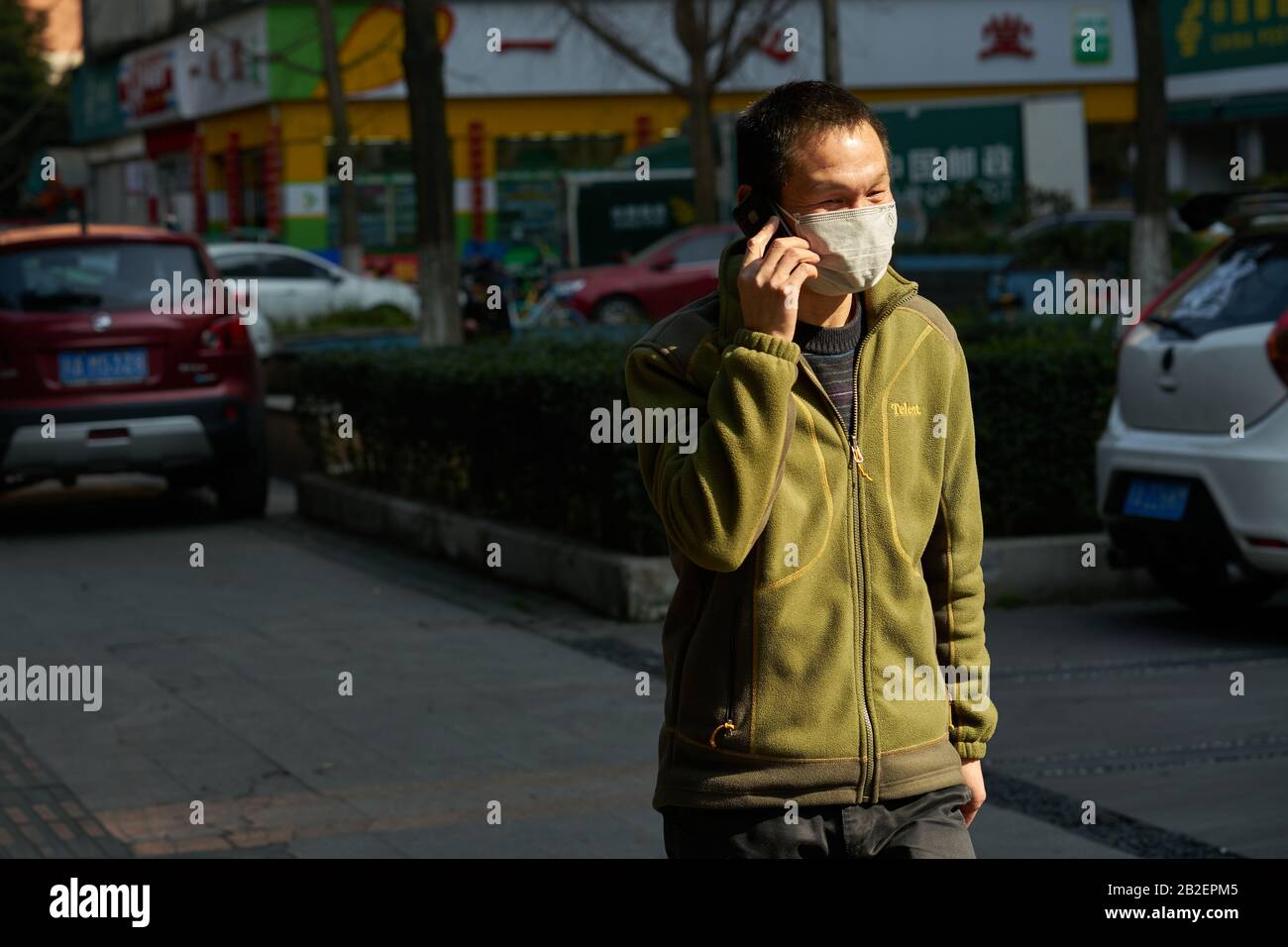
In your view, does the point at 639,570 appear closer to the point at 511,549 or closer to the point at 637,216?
the point at 511,549

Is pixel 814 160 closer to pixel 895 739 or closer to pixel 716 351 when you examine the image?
pixel 716 351

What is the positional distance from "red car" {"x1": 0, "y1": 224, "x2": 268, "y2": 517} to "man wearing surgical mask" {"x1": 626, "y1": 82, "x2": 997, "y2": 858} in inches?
373

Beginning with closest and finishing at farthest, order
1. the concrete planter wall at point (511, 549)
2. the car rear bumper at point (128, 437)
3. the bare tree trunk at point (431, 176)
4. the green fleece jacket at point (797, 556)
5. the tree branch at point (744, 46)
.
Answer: the green fleece jacket at point (797, 556) < the concrete planter wall at point (511, 549) < the car rear bumper at point (128, 437) < the bare tree trunk at point (431, 176) < the tree branch at point (744, 46)

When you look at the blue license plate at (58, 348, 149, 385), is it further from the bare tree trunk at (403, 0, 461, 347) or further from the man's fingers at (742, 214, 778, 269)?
the man's fingers at (742, 214, 778, 269)

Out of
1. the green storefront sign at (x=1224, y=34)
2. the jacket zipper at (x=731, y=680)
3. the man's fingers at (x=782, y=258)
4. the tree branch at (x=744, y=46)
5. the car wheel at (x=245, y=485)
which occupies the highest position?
the green storefront sign at (x=1224, y=34)

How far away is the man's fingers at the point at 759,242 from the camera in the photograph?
9.01ft

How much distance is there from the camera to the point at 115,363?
39.3 ft

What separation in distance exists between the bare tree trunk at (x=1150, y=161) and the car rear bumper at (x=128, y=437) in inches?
287

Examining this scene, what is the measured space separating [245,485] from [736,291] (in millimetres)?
10307

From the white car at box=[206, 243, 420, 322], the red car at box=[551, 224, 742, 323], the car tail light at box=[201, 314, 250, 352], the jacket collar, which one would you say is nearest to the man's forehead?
the jacket collar

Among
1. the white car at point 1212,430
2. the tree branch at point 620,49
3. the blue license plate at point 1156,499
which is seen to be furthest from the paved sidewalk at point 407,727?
the tree branch at point 620,49

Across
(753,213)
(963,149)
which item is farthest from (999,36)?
(753,213)

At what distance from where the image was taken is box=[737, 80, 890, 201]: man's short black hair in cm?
279

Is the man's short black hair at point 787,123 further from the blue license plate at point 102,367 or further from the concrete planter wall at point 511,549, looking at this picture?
A: the blue license plate at point 102,367
